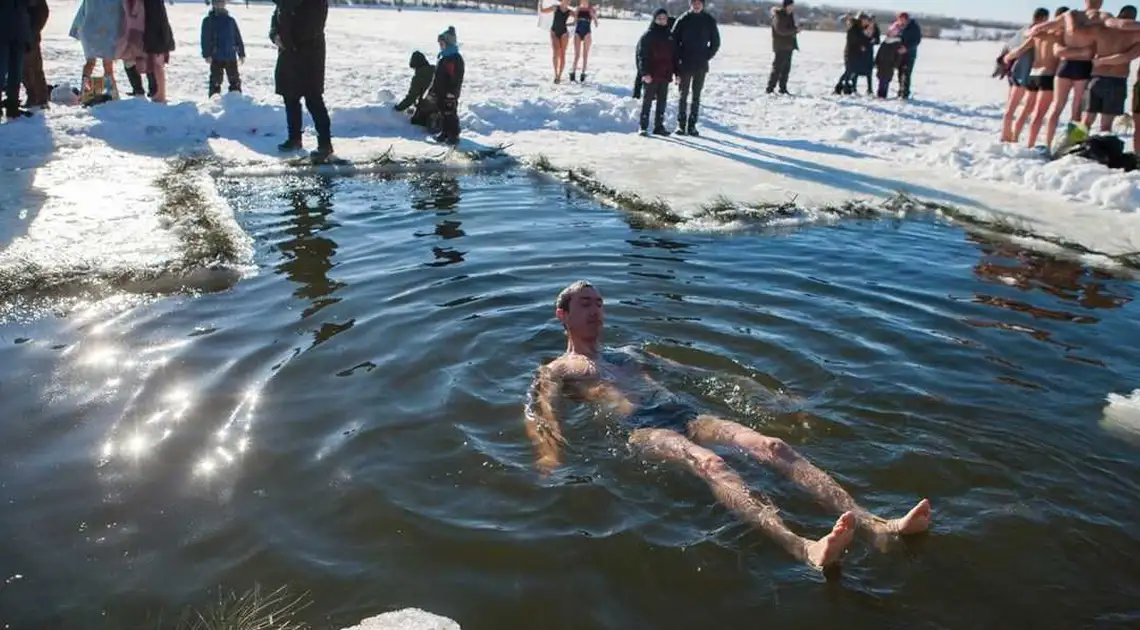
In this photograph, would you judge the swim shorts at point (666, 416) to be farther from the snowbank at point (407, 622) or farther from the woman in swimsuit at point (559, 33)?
the woman in swimsuit at point (559, 33)

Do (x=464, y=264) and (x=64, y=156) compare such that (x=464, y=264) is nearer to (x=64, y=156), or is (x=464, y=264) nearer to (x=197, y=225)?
(x=197, y=225)

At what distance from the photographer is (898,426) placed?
4.38m

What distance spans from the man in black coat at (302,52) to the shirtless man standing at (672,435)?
6.34 meters

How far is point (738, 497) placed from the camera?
3.48 meters

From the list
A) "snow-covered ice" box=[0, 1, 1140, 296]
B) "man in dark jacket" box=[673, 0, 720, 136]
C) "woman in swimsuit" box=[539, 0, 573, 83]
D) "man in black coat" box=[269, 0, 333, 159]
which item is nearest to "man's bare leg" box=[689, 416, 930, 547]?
"snow-covered ice" box=[0, 1, 1140, 296]

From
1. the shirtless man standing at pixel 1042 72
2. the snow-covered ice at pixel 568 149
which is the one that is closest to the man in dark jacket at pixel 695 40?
the snow-covered ice at pixel 568 149

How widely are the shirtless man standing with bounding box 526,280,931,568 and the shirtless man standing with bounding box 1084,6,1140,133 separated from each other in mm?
8820

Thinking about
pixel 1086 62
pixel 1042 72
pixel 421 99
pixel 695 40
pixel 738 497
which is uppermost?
pixel 695 40

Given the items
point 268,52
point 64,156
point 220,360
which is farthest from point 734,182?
point 268,52

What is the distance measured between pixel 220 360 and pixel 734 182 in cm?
689

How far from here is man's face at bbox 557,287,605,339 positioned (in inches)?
194

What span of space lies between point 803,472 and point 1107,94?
9.92m

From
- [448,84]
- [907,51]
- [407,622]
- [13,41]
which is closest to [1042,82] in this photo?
[907,51]

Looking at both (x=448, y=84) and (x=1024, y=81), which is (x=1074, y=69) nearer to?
(x=1024, y=81)
